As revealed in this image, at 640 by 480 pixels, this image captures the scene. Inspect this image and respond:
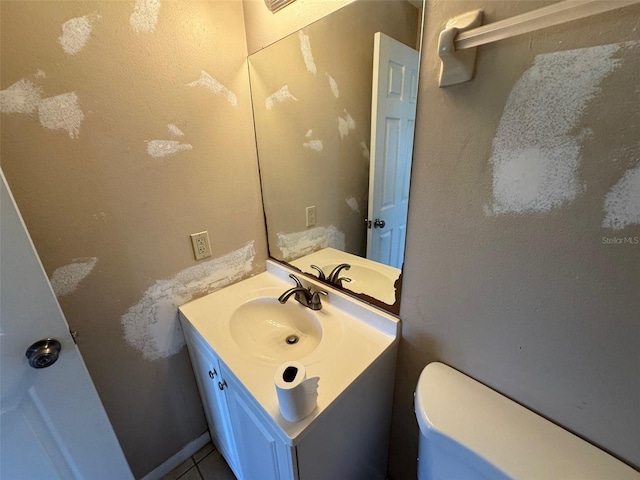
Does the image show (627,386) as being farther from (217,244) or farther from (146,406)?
(146,406)

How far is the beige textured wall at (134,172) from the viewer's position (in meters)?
0.74

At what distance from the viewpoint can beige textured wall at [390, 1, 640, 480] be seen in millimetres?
455

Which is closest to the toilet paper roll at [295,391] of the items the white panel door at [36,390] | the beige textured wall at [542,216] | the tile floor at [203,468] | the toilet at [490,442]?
the toilet at [490,442]

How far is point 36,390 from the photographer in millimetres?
732

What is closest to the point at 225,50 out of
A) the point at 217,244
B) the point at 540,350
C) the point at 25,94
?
the point at 25,94

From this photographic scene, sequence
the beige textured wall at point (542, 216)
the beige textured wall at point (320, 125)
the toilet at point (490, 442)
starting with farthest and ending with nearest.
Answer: the beige textured wall at point (320, 125)
the toilet at point (490, 442)
the beige textured wall at point (542, 216)

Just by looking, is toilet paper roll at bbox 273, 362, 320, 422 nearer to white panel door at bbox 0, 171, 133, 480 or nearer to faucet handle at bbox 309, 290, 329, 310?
faucet handle at bbox 309, 290, 329, 310

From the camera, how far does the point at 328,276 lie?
1.13 meters

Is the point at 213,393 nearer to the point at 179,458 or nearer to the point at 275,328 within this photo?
the point at 275,328

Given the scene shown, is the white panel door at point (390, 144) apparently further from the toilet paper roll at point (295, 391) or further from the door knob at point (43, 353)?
the door knob at point (43, 353)

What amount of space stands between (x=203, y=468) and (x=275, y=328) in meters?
0.84

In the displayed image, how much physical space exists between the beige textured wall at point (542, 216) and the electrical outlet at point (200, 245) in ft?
2.88

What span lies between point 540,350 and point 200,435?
158cm

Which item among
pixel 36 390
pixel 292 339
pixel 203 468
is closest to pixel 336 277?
pixel 292 339
